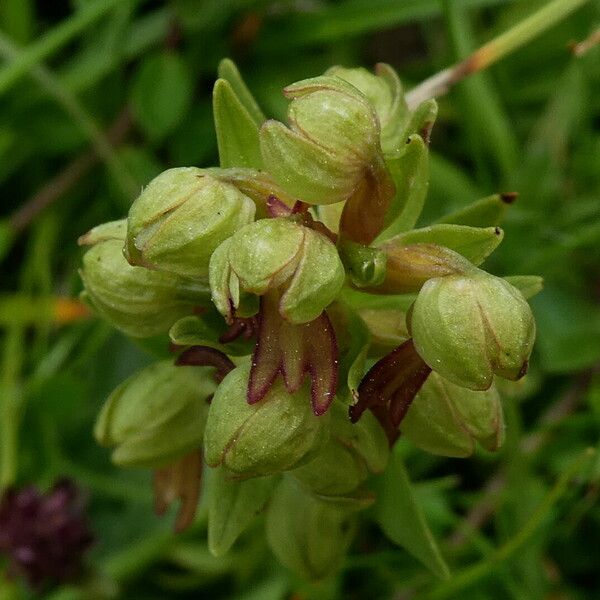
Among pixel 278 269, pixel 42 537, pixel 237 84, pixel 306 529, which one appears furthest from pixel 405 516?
pixel 42 537

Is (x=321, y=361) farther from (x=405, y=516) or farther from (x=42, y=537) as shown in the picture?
(x=42, y=537)

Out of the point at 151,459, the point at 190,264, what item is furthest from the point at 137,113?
the point at 190,264

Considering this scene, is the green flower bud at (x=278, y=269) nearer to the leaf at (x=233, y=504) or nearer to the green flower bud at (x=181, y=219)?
the green flower bud at (x=181, y=219)


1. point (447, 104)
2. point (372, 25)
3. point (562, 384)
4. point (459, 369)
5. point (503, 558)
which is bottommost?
point (562, 384)

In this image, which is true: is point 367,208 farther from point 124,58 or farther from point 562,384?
point 124,58

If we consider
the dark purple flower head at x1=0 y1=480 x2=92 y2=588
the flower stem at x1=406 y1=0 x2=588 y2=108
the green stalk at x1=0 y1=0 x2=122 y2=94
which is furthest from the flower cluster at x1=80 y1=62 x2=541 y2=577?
the green stalk at x1=0 y1=0 x2=122 y2=94

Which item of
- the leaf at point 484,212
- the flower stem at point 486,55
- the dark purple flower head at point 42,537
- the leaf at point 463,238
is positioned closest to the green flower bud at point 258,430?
the leaf at point 463,238
